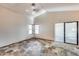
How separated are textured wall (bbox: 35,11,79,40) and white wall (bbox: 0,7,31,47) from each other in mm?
261

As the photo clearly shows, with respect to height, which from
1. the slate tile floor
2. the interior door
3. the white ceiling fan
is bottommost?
the slate tile floor

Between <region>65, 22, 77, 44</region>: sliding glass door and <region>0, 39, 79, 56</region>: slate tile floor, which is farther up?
<region>65, 22, 77, 44</region>: sliding glass door

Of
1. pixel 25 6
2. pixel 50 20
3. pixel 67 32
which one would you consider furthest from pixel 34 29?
pixel 67 32

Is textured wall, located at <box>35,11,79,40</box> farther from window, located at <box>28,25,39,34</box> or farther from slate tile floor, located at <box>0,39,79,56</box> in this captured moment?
slate tile floor, located at <box>0,39,79,56</box>

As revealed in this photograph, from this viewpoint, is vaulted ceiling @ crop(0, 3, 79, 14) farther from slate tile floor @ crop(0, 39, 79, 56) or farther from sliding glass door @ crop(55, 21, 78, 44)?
slate tile floor @ crop(0, 39, 79, 56)

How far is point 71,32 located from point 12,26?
45.2 inches

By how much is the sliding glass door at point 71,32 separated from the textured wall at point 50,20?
0.10 meters

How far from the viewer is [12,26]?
2.08 meters

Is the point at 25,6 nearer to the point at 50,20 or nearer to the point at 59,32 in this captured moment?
the point at 50,20

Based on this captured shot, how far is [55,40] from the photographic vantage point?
2.13 m

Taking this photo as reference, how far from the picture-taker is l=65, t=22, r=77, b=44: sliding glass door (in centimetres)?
203

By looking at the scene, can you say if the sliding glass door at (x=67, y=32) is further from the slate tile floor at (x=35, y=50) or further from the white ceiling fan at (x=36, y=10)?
the white ceiling fan at (x=36, y=10)

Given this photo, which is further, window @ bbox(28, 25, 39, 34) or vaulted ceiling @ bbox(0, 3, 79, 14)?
window @ bbox(28, 25, 39, 34)

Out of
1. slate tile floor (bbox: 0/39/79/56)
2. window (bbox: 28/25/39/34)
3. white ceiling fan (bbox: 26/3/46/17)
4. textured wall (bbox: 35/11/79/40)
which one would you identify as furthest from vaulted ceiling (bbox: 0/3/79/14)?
slate tile floor (bbox: 0/39/79/56)
